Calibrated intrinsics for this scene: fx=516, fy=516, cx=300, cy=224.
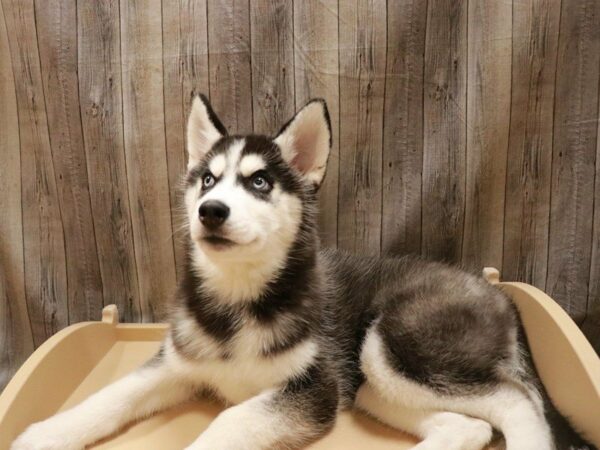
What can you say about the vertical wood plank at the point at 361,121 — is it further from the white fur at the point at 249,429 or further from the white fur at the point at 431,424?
the white fur at the point at 249,429

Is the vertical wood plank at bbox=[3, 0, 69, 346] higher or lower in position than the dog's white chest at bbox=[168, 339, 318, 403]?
higher

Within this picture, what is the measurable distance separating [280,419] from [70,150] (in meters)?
1.21

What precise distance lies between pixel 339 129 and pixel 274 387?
92 centimetres

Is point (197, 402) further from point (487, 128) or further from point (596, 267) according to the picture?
point (596, 267)

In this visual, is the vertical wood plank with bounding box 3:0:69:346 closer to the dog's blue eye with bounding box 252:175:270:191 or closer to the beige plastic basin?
the beige plastic basin

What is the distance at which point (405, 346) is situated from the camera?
1382 millimetres

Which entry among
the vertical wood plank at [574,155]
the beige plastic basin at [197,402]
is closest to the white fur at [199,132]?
the beige plastic basin at [197,402]

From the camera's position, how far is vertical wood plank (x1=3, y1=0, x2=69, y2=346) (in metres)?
1.75

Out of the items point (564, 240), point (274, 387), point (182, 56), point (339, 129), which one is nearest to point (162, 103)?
point (182, 56)

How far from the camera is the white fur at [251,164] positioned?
4.47 feet

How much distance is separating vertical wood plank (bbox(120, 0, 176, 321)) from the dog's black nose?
0.75m

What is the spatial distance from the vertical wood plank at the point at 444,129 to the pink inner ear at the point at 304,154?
53cm

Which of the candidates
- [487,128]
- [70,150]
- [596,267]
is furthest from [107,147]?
[596,267]

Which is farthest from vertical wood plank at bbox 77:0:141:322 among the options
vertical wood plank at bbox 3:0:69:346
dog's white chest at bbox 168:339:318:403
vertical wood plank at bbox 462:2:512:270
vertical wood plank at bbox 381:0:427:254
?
vertical wood plank at bbox 462:2:512:270
